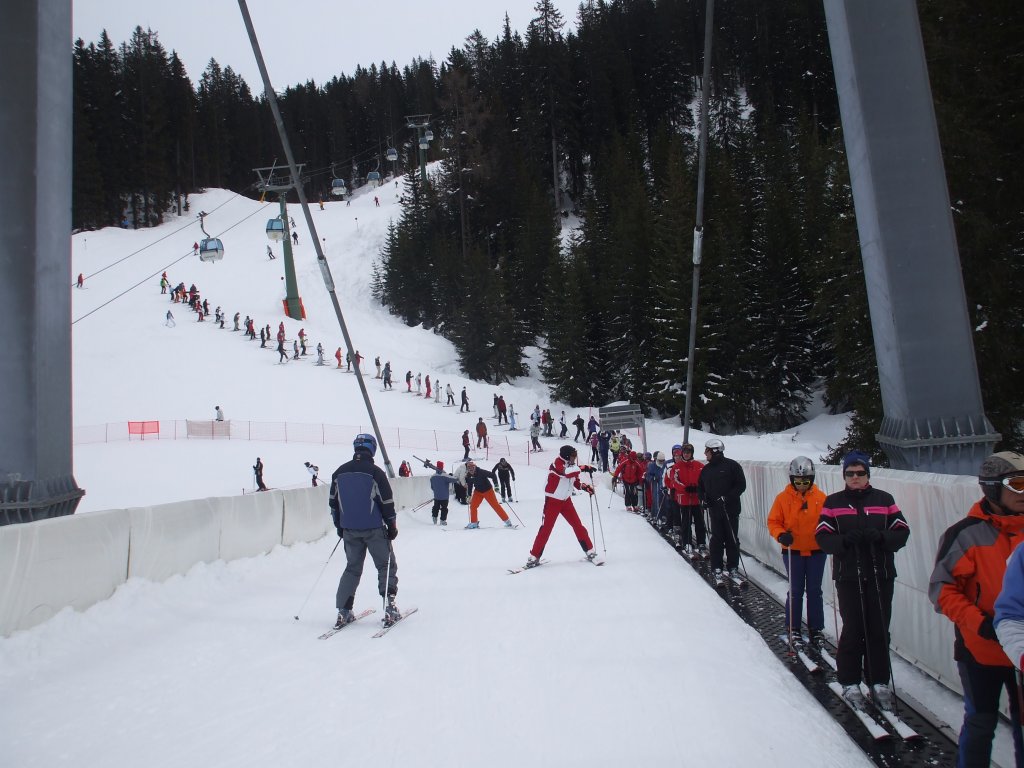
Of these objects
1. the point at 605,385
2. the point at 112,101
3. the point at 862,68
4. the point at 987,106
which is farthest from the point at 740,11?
the point at 862,68

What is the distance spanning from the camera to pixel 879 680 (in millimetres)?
4340

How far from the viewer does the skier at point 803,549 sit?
5504 mm

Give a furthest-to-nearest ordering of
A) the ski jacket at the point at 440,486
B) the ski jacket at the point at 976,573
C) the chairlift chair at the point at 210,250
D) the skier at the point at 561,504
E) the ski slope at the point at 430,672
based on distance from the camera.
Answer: the chairlift chair at the point at 210,250, the ski jacket at the point at 440,486, the skier at the point at 561,504, the ski slope at the point at 430,672, the ski jacket at the point at 976,573

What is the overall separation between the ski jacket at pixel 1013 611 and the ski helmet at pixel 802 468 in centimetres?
273

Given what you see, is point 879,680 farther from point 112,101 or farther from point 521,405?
point 112,101

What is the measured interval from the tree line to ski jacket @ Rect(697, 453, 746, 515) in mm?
7743

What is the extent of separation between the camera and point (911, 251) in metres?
6.43

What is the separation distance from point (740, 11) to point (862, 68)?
8985 cm

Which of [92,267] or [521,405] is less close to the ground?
[92,267]

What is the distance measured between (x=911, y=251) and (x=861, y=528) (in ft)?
10.8

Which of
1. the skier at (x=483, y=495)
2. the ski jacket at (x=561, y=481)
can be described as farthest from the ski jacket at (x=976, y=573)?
the skier at (x=483, y=495)

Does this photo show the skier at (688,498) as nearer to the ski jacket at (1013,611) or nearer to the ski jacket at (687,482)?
the ski jacket at (687,482)

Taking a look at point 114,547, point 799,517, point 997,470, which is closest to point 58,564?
point 114,547

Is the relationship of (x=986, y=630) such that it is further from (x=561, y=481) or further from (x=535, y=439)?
(x=535, y=439)
